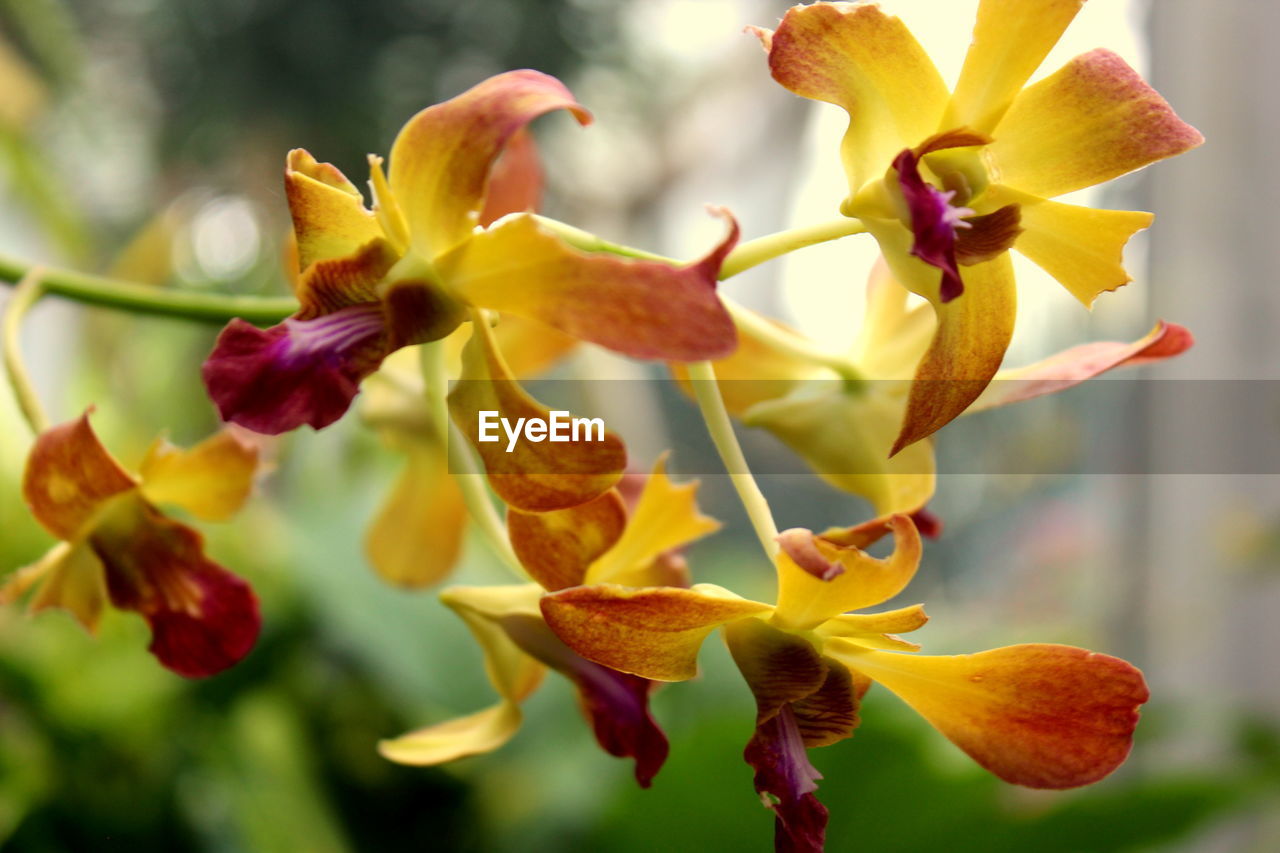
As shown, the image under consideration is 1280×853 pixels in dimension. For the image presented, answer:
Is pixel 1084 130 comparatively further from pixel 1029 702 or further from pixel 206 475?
pixel 206 475

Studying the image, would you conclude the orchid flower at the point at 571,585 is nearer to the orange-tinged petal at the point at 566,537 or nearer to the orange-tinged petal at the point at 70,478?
the orange-tinged petal at the point at 566,537

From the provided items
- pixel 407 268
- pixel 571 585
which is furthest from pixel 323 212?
pixel 571 585

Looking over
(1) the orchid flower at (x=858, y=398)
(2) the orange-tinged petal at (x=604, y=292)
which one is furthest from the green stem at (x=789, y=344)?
(2) the orange-tinged petal at (x=604, y=292)

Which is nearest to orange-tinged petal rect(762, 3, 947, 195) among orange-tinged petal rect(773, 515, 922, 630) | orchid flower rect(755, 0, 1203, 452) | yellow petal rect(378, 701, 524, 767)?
orchid flower rect(755, 0, 1203, 452)

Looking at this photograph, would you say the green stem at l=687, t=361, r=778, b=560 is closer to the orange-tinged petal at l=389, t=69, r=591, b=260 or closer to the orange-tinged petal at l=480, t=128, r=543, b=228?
the orange-tinged petal at l=389, t=69, r=591, b=260

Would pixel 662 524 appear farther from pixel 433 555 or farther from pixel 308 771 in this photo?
pixel 308 771
